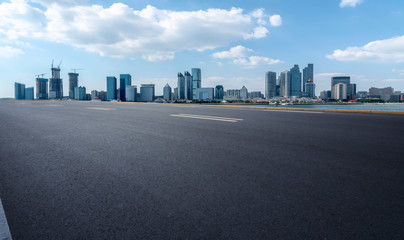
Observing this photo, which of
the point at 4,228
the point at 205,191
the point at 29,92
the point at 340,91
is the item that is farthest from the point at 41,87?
the point at 340,91

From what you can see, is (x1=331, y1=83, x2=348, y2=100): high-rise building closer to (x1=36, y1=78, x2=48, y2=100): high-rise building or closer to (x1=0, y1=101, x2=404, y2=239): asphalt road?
(x1=0, y1=101, x2=404, y2=239): asphalt road

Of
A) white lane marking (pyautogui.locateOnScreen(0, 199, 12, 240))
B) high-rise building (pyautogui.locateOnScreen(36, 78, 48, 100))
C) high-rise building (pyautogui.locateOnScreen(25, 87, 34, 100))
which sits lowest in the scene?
white lane marking (pyautogui.locateOnScreen(0, 199, 12, 240))

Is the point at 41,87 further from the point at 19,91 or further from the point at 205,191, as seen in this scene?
the point at 205,191

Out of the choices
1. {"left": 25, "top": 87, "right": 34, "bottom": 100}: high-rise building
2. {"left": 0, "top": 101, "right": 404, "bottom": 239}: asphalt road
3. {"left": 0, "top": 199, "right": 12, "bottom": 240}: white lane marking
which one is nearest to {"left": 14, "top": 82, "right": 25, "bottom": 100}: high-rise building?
{"left": 25, "top": 87, "right": 34, "bottom": 100}: high-rise building

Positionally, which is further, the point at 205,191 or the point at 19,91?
the point at 19,91

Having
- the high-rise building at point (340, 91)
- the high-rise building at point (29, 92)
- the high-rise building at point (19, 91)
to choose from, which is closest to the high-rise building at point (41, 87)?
the high-rise building at point (29, 92)

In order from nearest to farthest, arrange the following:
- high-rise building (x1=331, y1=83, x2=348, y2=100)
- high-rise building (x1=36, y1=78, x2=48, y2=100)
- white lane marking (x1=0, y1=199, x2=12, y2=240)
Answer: white lane marking (x1=0, y1=199, x2=12, y2=240)
high-rise building (x1=331, y1=83, x2=348, y2=100)
high-rise building (x1=36, y1=78, x2=48, y2=100)

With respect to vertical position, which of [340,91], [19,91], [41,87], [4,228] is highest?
[41,87]

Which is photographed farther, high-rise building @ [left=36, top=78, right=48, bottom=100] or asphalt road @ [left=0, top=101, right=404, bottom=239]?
high-rise building @ [left=36, top=78, right=48, bottom=100]

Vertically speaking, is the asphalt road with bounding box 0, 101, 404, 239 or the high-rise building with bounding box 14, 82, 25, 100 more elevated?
the high-rise building with bounding box 14, 82, 25, 100

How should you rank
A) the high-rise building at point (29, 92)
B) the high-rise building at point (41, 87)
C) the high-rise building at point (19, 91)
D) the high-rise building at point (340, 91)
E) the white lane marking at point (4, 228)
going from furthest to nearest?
the high-rise building at point (41, 87) → the high-rise building at point (340, 91) → the high-rise building at point (29, 92) → the high-rise building at point (19, 91) → the white lane marking at point (4, 228)

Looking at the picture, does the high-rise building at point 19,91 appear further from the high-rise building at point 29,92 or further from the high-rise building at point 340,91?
the high-rise building at point 340,91

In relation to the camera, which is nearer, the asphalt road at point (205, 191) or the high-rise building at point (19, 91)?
the asphalt road at point (205, 191)

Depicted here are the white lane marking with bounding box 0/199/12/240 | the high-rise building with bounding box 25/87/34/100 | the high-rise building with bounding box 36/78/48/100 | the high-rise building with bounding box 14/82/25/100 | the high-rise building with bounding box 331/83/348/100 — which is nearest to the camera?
Result: the white lane marking with bounding box 0/199/12/240
